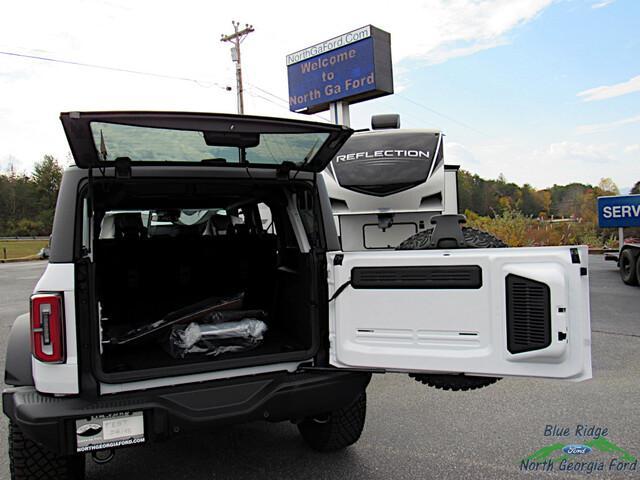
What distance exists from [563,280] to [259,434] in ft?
8.08

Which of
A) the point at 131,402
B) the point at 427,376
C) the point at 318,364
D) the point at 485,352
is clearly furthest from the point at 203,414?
the point at 485,352

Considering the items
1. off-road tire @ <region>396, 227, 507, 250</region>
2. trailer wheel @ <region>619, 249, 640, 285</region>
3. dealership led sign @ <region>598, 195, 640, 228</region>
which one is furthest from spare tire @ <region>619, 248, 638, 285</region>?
off-road tire @ <region>396, 227, 507, 250</region>

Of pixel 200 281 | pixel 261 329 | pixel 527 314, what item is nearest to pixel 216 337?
pixel 261 329

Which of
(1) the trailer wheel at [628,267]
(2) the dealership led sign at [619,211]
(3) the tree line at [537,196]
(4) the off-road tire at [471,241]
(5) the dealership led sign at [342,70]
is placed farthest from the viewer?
(3) the tree line at [537,196]

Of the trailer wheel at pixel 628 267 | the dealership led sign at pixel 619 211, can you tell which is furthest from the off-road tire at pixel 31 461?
the dealership led sign at pixel 619 211

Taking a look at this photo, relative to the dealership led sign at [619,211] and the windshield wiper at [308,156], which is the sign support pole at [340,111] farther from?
the windshield wiper at [308,156]

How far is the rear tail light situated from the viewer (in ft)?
8.32

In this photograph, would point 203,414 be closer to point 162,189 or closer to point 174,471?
point 174,471

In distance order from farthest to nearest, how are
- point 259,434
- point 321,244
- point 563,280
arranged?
A: point 259,434, point 321,244, point 563,280

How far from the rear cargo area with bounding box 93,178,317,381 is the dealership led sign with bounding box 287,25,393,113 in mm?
14438

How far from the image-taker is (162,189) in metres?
3.54

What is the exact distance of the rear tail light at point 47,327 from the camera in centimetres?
254

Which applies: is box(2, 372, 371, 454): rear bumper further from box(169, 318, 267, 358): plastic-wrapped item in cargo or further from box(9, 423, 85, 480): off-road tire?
box(169, 318, 267, 358): plastic-wrapped item in cargo

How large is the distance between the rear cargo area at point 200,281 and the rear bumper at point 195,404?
16 cm
